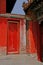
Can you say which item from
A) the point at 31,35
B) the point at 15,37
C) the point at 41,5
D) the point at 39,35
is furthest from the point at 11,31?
the point at 41,5

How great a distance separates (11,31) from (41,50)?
285 cm

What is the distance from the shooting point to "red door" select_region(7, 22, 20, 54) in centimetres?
1116

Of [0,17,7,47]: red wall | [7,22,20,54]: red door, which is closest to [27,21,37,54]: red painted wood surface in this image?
[7,22,20,54]: red door

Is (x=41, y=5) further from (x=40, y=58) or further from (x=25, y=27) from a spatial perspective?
(x=25, y=27)

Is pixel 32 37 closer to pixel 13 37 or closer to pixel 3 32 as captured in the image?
pixel 13 37

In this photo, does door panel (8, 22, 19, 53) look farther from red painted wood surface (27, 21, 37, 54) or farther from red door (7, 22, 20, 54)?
red painted wood surface (27, 21, 37, 54)

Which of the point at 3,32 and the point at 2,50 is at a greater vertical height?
the point at 3,32

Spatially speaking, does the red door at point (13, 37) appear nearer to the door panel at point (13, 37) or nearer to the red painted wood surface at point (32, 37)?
the door panel at point (13, 37)

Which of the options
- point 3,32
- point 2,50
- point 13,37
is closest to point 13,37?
point 13,37

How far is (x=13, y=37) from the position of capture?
1134 cm

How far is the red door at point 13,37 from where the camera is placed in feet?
36.6

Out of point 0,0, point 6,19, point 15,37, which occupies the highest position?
point 0,0

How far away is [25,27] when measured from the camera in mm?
11164

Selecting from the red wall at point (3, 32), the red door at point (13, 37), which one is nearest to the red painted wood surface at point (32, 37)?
the red door at point (13, 37)
